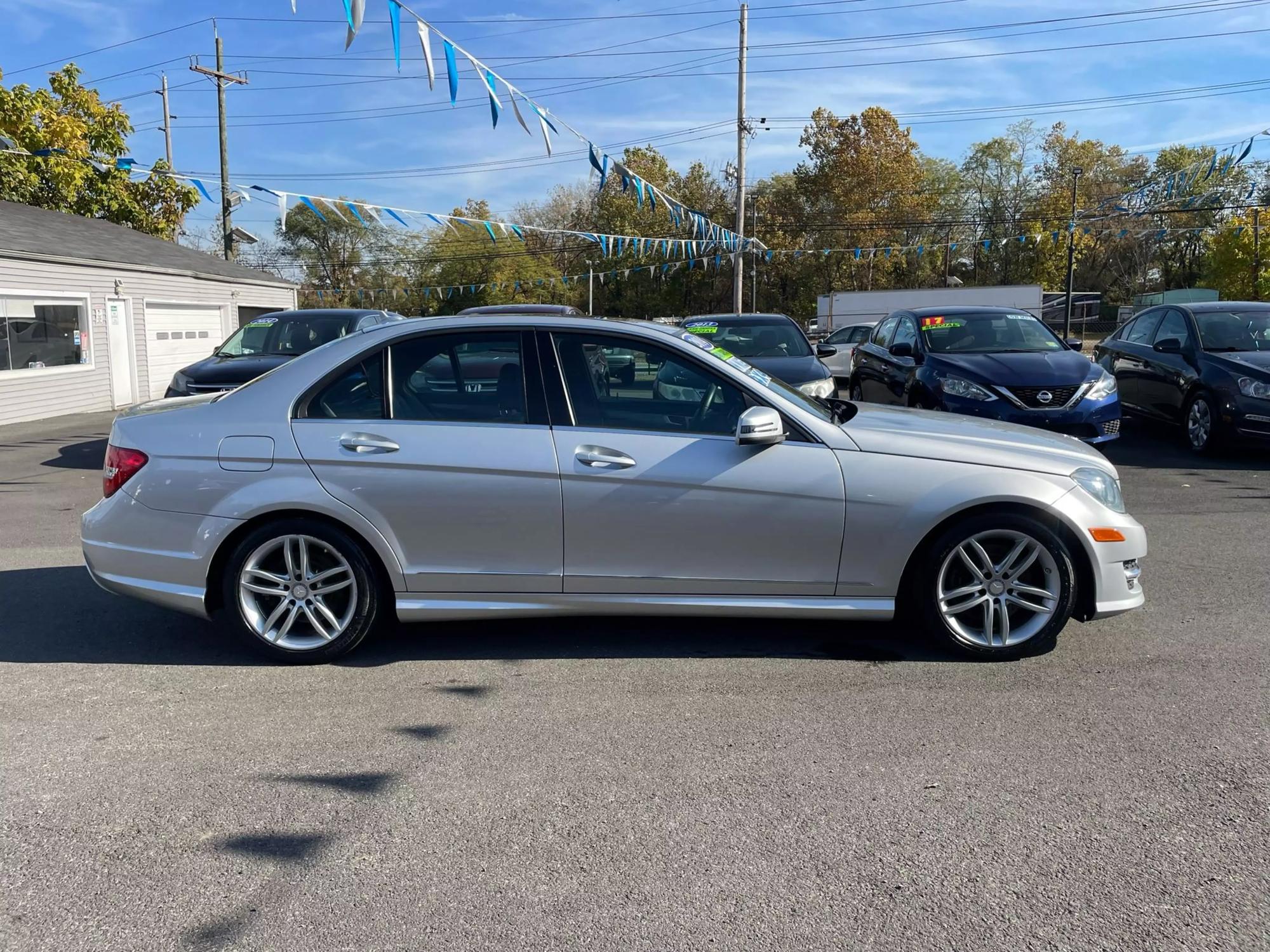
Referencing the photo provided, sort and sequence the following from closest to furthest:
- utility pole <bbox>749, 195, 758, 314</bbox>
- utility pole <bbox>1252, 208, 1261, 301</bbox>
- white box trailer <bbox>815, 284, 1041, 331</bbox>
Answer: white box trailer <bbox>815, 284, 1041, 331</bbox> → utility pole <bbox>1252, 208, 1261, 301</bbox> → utility pole <bbox>749, 195, 758, 314</bbox>

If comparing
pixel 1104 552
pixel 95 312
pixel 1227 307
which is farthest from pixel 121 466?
pixel 95 312

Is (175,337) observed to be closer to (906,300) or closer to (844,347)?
(844,347)

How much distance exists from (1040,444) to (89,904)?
4.14m

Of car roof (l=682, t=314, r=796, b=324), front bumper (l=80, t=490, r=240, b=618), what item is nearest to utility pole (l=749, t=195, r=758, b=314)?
car roof (l=682, t=314, r=796, b=324)

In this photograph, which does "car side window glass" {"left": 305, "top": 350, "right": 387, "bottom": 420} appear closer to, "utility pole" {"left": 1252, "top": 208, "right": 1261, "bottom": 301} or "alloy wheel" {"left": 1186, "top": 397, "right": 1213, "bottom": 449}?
"alloy wheel" {"left": 1186, "top": 397, "right": 1213, "bottom": 449}

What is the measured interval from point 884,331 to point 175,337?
16.8 meters

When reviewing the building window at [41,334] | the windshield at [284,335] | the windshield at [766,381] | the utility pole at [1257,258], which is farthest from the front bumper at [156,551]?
the utility pole at [1257,258]

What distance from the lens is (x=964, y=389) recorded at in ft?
30.7

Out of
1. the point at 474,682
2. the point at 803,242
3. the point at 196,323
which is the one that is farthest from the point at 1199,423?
the point at 803,242

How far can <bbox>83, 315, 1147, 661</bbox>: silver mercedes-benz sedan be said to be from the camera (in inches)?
169

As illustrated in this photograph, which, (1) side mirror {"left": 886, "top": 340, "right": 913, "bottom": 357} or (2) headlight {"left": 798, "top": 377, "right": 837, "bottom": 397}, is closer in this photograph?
(2) headlight {"left": 798, "top": 377, "right": 837, "bottom": 397}

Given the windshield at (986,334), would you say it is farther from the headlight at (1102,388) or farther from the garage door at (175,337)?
the garage door at (175,337)

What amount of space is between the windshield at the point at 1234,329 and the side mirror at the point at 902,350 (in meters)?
3.02

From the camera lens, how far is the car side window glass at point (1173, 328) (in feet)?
35.1
